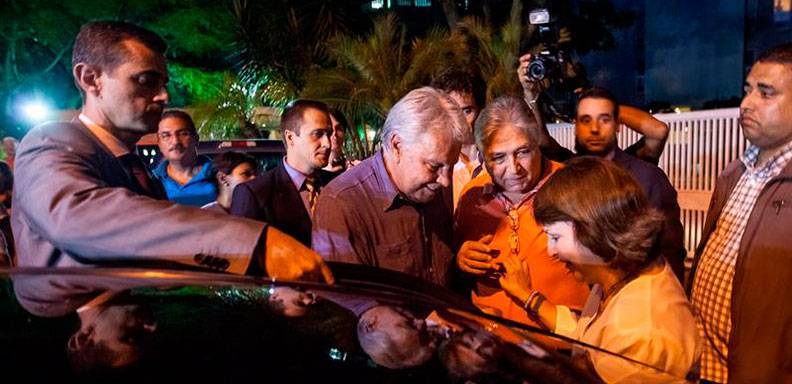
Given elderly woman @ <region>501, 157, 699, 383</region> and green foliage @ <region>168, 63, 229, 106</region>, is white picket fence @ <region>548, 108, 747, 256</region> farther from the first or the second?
green foliage @ <region>168, 63, 229, 106</region>

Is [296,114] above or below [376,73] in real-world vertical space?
above

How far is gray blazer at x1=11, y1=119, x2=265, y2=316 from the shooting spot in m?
1.37

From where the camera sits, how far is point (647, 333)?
5.18 ft

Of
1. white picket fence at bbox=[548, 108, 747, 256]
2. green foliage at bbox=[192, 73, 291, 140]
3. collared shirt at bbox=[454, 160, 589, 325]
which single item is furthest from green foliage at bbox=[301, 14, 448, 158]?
collared shirt at bbox=[454, 160, 589, 325]

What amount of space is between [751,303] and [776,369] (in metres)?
0.26

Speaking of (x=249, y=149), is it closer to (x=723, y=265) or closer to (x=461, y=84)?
(x=461, y=84)

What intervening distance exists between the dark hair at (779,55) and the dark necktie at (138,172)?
2500 millimetres

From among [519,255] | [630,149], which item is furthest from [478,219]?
[630,149]

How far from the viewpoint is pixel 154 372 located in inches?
48.9

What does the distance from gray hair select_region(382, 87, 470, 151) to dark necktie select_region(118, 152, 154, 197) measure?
0.85 m

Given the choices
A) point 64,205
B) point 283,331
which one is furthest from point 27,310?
point 283,331

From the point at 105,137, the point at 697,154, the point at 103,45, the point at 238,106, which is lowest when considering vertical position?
the point at 697,154

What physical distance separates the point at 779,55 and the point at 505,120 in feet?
3.84

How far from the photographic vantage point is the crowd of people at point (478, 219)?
1405mm
